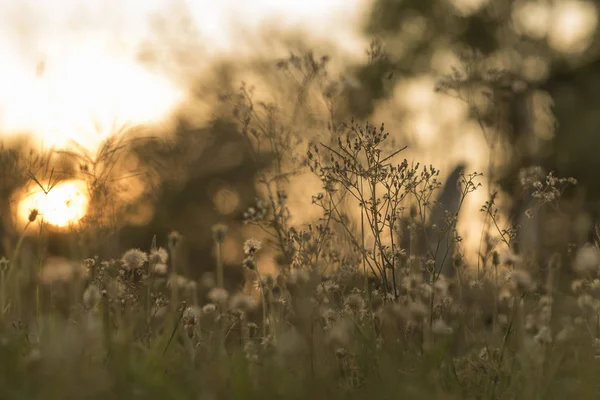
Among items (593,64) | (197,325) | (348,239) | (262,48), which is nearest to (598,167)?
(593,64)

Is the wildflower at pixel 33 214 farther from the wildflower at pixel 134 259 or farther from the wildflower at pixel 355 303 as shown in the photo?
the wildflower at pixel 355 303

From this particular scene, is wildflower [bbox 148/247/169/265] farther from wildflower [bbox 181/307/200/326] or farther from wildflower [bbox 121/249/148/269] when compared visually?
wildflower [bbox 181/307/200/326]

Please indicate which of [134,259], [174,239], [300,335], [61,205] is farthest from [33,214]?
[300,335]

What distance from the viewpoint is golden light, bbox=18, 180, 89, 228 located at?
354cm

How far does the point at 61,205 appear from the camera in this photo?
12.1 feet

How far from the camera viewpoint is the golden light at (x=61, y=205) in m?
3.54

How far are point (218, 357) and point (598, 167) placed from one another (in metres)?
13.2

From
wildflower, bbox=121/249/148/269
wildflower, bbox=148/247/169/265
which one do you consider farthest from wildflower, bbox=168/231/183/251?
wildflower, bbox=121/249/148/269

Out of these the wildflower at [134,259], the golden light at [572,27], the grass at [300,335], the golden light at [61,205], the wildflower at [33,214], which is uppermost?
the golden light at [572,27]

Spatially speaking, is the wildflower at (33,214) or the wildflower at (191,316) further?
the wildflower at (191,316)

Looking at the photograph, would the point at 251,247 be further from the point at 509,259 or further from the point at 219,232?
the point at 509,259

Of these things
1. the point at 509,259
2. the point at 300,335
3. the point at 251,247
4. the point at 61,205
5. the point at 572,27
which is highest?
the point at 572,27

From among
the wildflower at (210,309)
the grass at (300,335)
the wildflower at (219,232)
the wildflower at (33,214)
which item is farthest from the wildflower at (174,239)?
the wildflower at (210,309)

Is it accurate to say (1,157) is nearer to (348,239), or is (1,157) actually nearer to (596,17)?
(348,239)
